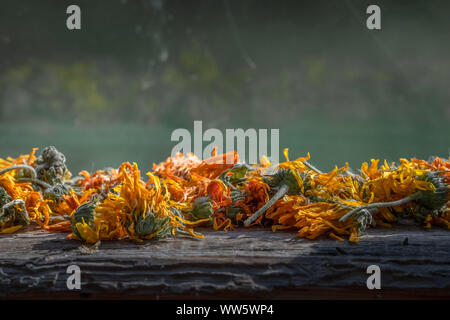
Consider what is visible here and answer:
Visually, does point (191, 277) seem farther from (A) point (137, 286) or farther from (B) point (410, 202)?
(B) point (410, 202)

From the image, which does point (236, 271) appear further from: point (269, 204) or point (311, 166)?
point (311, 166)

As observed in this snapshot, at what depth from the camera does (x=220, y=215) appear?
6.14ft

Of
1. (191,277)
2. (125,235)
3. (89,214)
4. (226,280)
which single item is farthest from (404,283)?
(89,214)

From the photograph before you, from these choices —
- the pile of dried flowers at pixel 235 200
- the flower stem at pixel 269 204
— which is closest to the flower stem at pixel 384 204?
the pile of dried flowers at pixel 235 200

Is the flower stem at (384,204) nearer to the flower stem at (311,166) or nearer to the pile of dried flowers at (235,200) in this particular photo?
the pile of dried flowers at (235,200)

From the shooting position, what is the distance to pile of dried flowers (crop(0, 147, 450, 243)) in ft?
5.33

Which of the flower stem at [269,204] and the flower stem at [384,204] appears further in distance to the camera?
the flower stem at [269,204]

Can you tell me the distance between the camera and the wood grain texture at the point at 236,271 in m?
1.39

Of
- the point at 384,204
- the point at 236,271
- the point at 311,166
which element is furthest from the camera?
the point at 311,166

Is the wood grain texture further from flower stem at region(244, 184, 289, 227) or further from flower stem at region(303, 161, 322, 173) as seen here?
flower stem at region(303, 161, 322, 173)

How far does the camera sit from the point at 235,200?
1.89 m

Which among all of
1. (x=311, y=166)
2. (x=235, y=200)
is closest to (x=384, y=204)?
(x=311, y=166)

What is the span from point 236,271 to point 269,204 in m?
0.42

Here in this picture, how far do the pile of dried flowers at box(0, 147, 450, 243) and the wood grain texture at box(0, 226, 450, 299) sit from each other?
0.37ft
